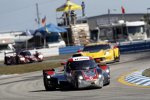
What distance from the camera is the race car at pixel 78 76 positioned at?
56.1ft

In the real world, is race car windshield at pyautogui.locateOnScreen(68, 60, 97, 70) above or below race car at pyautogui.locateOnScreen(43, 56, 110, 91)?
above

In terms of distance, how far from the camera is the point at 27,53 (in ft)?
162

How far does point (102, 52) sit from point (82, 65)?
1178cm

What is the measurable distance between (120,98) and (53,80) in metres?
5.67

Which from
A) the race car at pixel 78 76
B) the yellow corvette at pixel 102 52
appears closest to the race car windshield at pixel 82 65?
the race car at pixel 78 76

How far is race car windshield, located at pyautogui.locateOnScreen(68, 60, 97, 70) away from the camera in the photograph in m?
18.0

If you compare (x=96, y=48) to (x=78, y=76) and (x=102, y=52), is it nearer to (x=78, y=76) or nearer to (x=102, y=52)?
(x=102, y=52)

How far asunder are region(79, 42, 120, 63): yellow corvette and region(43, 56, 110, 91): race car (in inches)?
413

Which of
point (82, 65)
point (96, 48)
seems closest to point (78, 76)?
point (82, 65)

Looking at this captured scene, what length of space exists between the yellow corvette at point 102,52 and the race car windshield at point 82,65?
11.1m

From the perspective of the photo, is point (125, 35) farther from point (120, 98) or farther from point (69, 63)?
point (120, 98)

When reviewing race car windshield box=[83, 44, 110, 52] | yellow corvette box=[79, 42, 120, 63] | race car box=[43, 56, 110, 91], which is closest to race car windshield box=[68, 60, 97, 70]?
race car box=[43, 56, 110, 91]

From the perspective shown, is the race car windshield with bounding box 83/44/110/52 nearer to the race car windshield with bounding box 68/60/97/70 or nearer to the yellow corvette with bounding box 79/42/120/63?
the yellow corvette with bounding box 79/42/120/63

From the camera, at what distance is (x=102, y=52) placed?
1175 inches
